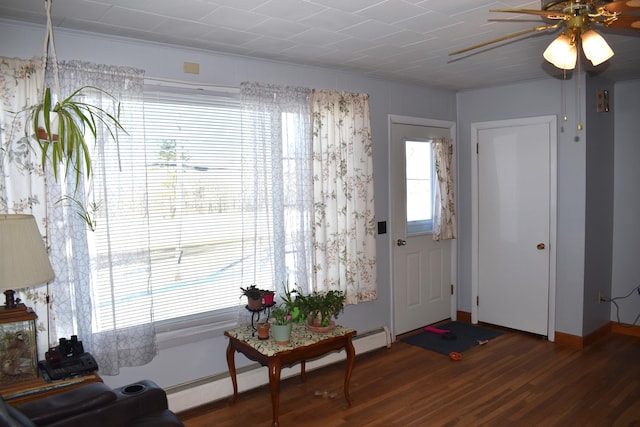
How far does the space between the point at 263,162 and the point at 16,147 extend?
1.52 metres

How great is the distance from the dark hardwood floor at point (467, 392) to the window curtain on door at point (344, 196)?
0.71 metres

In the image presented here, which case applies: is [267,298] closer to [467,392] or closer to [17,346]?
[17,346]

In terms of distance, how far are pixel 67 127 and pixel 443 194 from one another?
3.53 metres

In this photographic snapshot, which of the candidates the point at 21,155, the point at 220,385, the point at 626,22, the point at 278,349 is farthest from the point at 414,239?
the point at 21,155

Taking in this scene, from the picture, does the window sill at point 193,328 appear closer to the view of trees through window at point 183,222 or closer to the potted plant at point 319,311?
the view of trees through window at point 183,222

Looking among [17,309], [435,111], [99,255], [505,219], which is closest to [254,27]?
[99,255]

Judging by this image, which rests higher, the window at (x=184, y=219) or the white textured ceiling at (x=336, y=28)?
the white textured ceiling at (x=336, y=28)

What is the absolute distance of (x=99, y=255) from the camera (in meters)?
2.77

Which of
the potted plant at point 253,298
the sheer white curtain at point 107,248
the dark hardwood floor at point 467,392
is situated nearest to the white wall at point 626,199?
the dark hardwood floor at point 467,392

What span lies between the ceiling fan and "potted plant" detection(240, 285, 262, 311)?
208 centimetres

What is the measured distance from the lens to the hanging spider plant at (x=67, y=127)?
2.32m

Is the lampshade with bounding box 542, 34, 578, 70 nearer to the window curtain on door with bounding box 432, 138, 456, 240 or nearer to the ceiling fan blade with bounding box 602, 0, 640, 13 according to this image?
the ceiling fan blade with bounding box 602, 0, 640, 13

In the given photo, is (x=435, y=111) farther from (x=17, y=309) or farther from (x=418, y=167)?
(x=17, y=309)

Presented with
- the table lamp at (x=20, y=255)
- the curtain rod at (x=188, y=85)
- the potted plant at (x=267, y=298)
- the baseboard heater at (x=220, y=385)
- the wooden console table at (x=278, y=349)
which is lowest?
the baseboard heater at (x=220, y=385)
